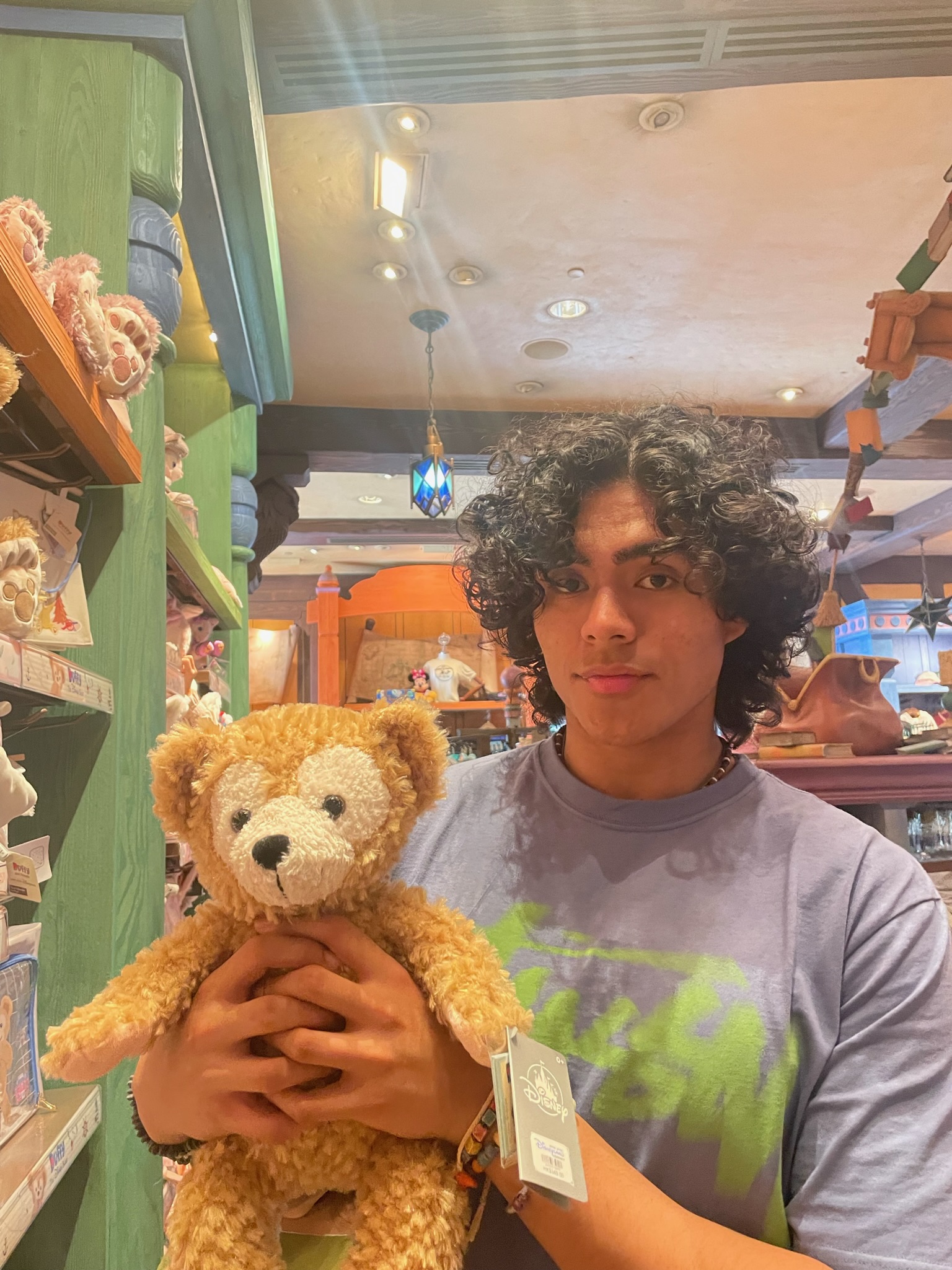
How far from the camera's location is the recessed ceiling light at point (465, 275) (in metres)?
3.00

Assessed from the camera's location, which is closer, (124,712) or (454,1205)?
(454,1205)

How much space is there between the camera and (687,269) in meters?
3.08

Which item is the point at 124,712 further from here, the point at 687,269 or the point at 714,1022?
the point at 687,269

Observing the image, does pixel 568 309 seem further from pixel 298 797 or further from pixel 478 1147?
pixel 478 1147

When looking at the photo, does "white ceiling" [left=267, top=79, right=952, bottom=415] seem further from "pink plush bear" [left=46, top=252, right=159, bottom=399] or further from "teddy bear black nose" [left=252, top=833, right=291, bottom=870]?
"teddy bear black nose" [left=252, top=833, right=291, bottom=870]

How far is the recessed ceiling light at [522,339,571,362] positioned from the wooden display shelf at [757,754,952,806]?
1997mm

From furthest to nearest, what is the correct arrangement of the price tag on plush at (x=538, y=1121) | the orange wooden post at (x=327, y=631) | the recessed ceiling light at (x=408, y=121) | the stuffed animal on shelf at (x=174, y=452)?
1. the orange wooden post at (x=327, y=631)
2. the recessed ceiling light at (x=408, y=121)
3. the stuffed animal on shelf at (x=174, y=452)
4. the price tag on plush at (x=538, y=1121)

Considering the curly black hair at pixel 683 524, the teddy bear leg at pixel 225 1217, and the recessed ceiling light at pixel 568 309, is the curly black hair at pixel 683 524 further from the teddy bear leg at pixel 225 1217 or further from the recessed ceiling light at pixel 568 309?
the recessed ceiling light at pixel 568 309

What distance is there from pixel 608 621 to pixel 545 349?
305 centimetres

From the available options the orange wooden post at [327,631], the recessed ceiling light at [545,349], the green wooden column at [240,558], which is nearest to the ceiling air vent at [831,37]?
the green wooden column at [240,558]

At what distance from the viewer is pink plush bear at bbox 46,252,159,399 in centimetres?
95

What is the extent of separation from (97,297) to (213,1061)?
35.5 inches

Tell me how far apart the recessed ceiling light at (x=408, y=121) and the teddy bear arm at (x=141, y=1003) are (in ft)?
7.27

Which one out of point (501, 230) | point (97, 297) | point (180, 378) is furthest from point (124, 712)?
point (501, 230)
